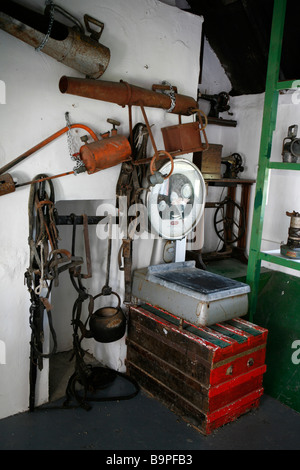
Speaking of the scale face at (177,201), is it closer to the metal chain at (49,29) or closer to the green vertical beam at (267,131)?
the green vertical beam at (267,131)

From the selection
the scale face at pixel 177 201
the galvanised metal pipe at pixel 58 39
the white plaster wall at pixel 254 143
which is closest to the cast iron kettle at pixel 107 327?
the scale face at pixel 177 201

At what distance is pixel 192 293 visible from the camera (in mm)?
2363

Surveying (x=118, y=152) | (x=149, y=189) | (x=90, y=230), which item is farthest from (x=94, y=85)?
(x=90, y=230)

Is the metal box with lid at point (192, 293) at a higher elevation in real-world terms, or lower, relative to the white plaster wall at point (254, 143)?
lower

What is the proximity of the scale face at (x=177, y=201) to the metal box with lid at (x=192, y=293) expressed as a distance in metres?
0.29

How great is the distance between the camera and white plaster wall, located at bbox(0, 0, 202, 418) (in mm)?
2158

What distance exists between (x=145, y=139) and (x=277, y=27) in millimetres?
1099

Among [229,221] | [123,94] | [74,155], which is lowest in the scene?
[229,221]

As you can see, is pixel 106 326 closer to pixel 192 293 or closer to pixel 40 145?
Result: pixel 192 293

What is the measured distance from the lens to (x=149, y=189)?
2.59 metres

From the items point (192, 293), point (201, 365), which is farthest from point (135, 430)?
point (192, 293)

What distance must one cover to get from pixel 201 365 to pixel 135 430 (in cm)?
57

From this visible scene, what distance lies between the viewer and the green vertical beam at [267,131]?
2.50 m
